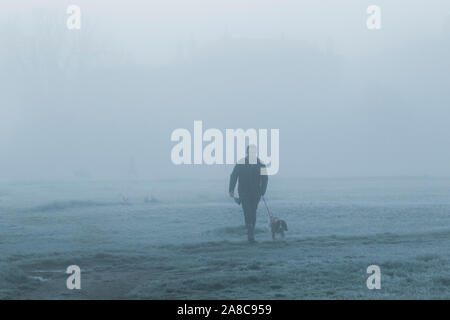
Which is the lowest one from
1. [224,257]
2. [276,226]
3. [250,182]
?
[224,257]

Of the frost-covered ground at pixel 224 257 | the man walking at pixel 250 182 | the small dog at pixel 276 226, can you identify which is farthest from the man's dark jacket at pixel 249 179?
the frost-covered ground at pixel 224 257

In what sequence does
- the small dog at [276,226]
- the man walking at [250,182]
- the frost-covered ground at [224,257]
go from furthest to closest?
1. the small dog at [276,226]
2. the man walking at [250,182]
3. the frost-covered ground at [224,257]

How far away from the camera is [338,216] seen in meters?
36.5

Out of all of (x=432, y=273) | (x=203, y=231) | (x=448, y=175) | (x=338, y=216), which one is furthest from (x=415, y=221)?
(x=448, y=175)

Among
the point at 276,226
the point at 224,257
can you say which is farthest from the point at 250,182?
the point at 224,257

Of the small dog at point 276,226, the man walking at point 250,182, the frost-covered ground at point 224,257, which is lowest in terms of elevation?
the frost-covered ground at point 224,257

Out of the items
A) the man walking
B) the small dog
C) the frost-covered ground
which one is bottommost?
the frost-covered ground

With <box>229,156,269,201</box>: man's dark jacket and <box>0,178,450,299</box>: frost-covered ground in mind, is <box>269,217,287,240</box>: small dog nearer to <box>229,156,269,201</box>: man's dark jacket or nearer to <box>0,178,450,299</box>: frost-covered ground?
<box>0,178,450,299</box>: frost-covered ground

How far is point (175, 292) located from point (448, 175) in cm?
11696

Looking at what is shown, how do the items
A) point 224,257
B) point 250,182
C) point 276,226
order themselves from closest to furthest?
point 224,257 → point 250,182 → point 276,226

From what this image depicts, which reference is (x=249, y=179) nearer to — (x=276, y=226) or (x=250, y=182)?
(x=250, y=182)

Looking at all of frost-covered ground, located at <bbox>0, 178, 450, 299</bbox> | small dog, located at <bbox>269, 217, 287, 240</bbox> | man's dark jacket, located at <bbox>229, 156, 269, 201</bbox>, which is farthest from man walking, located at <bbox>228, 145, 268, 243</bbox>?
frost-covered ground, located at <bbox>0, 178, 450, 299</bbox>

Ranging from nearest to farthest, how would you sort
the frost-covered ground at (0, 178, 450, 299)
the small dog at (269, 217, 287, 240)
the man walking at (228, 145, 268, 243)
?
the frost-covered ground at (0, 178, 450, 299), the man walking at (228, 145, 268, 243), the small dog at (269, 217, 287, 240)

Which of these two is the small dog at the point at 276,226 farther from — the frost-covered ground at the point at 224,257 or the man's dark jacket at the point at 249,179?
the man's dark jacket at the point at 249,179
